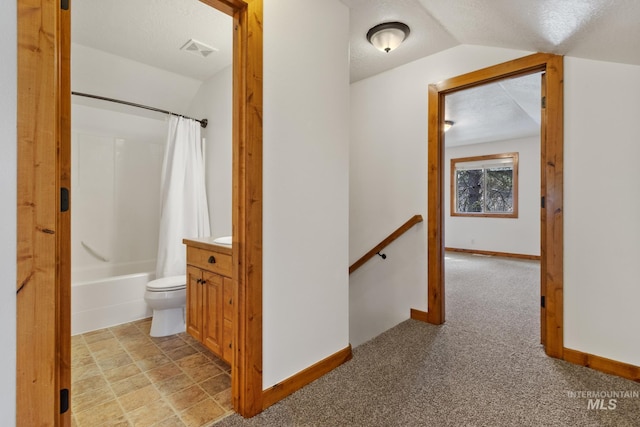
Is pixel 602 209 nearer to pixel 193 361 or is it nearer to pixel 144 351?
pixel 193 361

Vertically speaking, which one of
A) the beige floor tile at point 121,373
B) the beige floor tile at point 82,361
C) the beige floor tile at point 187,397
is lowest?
the beige floor tile at point 187,397

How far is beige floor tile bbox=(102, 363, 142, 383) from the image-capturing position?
179 centimetres

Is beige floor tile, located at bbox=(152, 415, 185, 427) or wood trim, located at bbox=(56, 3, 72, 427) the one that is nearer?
wood trim, located at bbox=(56, 3, 72, 427)

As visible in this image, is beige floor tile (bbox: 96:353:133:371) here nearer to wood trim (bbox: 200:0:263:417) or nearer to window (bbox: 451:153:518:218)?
wood trim (bbox: 200:0:263:417)

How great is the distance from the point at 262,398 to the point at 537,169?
250 inches

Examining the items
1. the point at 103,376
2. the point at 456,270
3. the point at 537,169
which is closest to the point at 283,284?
the point at 103,376

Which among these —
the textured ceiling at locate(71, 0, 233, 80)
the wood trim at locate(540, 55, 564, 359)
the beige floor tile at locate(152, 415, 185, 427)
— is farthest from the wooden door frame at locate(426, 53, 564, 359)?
the beige floor tile at locate(152, 415, 185, 427)

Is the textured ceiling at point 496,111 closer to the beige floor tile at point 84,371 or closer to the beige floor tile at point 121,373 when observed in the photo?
the beige floor tile at point 121,373

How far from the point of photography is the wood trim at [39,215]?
879mm

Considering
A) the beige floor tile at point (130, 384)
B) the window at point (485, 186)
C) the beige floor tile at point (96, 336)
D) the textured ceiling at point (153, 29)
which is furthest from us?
the window at point (485, 186)

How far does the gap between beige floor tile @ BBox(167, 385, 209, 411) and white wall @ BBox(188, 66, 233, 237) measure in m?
1.54

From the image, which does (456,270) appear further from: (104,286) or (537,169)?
(104,286)

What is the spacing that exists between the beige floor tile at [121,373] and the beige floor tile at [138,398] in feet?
0.68

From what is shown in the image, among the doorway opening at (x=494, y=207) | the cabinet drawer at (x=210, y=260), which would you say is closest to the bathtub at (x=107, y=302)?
the cabinet drawer at (x=210, y=260)
